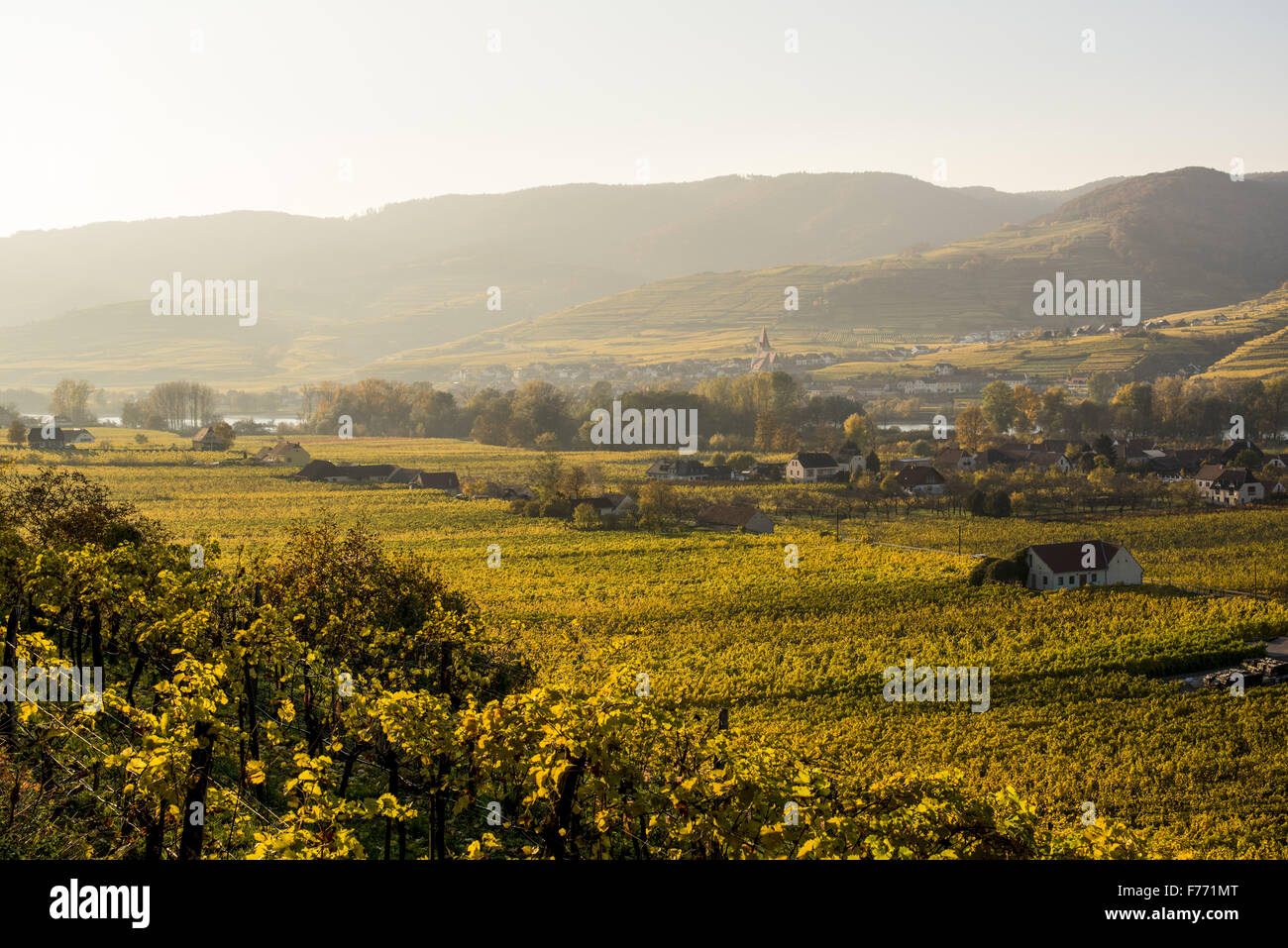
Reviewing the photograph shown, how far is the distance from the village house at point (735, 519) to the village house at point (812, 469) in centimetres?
2165

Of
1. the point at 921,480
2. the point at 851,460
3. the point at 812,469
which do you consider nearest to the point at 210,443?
the point at 812,469

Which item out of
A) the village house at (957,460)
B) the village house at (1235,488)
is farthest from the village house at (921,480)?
the village house at (1235,488)

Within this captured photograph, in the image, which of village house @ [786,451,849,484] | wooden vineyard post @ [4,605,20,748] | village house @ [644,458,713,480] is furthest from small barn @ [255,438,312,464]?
wooden vineyard post @ [4,605,20,748]

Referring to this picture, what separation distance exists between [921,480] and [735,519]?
24806mm

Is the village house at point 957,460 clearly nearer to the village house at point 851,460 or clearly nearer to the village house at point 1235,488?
the village house at point 851,460

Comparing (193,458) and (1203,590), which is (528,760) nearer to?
(1203,590)

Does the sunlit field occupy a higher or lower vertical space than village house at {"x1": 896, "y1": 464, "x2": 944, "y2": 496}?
lower

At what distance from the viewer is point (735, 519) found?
219 feet

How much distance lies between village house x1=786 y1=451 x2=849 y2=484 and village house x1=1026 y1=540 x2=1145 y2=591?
42761 millimetres

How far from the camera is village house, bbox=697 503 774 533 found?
215ft

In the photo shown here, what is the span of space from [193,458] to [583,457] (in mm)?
41447

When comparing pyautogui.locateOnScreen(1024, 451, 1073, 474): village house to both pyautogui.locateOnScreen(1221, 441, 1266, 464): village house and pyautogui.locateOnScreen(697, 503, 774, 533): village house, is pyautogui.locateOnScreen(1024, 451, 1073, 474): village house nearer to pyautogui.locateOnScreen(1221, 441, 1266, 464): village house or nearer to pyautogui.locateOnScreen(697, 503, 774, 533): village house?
pyautogui.locateOnScreen(1221, 441, 1266, 464): village house

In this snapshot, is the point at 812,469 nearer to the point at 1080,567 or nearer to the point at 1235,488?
the point at 1235,488
